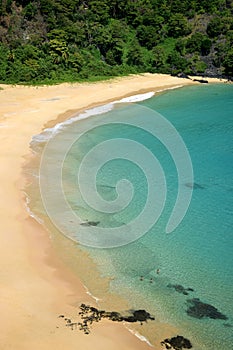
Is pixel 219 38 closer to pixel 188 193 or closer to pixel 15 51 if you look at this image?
pixel 15 51

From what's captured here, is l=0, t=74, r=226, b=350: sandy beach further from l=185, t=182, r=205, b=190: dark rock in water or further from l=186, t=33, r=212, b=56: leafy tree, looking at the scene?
l=186, t=33, r=212, b=56: leafy tree

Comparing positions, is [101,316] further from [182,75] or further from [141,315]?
[182,75]

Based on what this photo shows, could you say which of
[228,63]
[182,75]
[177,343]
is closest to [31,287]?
[177,343]

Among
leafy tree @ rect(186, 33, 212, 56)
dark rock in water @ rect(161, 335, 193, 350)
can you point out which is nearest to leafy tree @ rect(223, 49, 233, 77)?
leafy tree @ rect(186, 33, 212, 56)

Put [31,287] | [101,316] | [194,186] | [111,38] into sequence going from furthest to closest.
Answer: [111,38], [194,186], [31,287], [101,316]

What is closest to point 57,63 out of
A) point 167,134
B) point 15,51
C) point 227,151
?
point 15,51

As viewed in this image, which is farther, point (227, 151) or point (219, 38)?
point (219, 38)
